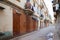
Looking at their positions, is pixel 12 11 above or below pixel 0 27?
above

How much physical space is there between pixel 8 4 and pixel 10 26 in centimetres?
189

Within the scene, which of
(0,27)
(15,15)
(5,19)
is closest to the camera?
(0,27)

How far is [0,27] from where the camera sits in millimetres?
12953

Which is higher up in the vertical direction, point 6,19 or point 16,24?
point 6,19

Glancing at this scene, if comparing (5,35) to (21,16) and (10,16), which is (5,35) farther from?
(21,16)

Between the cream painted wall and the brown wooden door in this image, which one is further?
the brown wooden door

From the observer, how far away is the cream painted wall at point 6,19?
13266 mm

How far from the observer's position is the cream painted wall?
13.3 meters

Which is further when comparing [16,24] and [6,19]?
[16,24]

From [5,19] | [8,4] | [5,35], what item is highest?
[8,4]

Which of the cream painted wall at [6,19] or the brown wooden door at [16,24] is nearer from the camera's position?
the cream painted wall at [6,19]

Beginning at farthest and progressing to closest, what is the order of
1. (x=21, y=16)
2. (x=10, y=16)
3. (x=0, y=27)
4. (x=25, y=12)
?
(x=25, y=12), (x=21, y=16), (x=10, y=16), (x=0, y=27)

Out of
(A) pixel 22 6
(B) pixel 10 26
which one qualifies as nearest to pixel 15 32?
(B) pixel 10 26

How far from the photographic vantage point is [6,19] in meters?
14.0
